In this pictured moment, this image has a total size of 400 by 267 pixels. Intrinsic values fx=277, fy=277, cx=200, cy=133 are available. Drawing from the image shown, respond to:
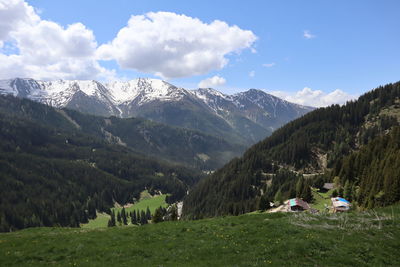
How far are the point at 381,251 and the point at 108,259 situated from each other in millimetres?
22596

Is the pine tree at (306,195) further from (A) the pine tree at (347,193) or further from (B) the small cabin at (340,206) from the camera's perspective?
(B) the small cabin at (340,206)

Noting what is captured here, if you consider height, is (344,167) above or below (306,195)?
above

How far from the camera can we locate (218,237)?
27125mm

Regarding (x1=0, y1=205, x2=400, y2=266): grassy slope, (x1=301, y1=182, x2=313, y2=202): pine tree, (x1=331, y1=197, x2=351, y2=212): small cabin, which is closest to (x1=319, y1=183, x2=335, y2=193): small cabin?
(x1=301, y1=182, x2=313, y2=202): pine tree

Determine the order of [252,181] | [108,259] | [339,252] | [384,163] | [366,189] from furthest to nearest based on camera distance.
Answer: [252,181]
[384,163]
[366,189]
[108,259]
[339,252]

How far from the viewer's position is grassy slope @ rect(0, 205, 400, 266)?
21266 mm

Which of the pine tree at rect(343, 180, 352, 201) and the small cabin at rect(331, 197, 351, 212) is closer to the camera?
the small cabin at rect(331, 197, 351, 212)

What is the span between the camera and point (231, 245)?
24344 millimetres

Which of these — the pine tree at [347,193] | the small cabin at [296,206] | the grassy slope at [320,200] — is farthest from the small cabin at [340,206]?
the pine tree at [347,193]

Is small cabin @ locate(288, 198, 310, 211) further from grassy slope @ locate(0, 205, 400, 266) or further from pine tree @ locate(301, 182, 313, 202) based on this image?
grassy slope @ locate(0, 205, 400, 266)

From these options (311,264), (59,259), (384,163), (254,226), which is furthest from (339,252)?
(384,163)

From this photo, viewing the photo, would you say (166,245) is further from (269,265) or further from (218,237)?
(269,265)

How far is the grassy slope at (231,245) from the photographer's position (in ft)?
69.8

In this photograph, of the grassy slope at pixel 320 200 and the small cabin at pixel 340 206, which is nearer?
the small cabin at pixel 340 206
